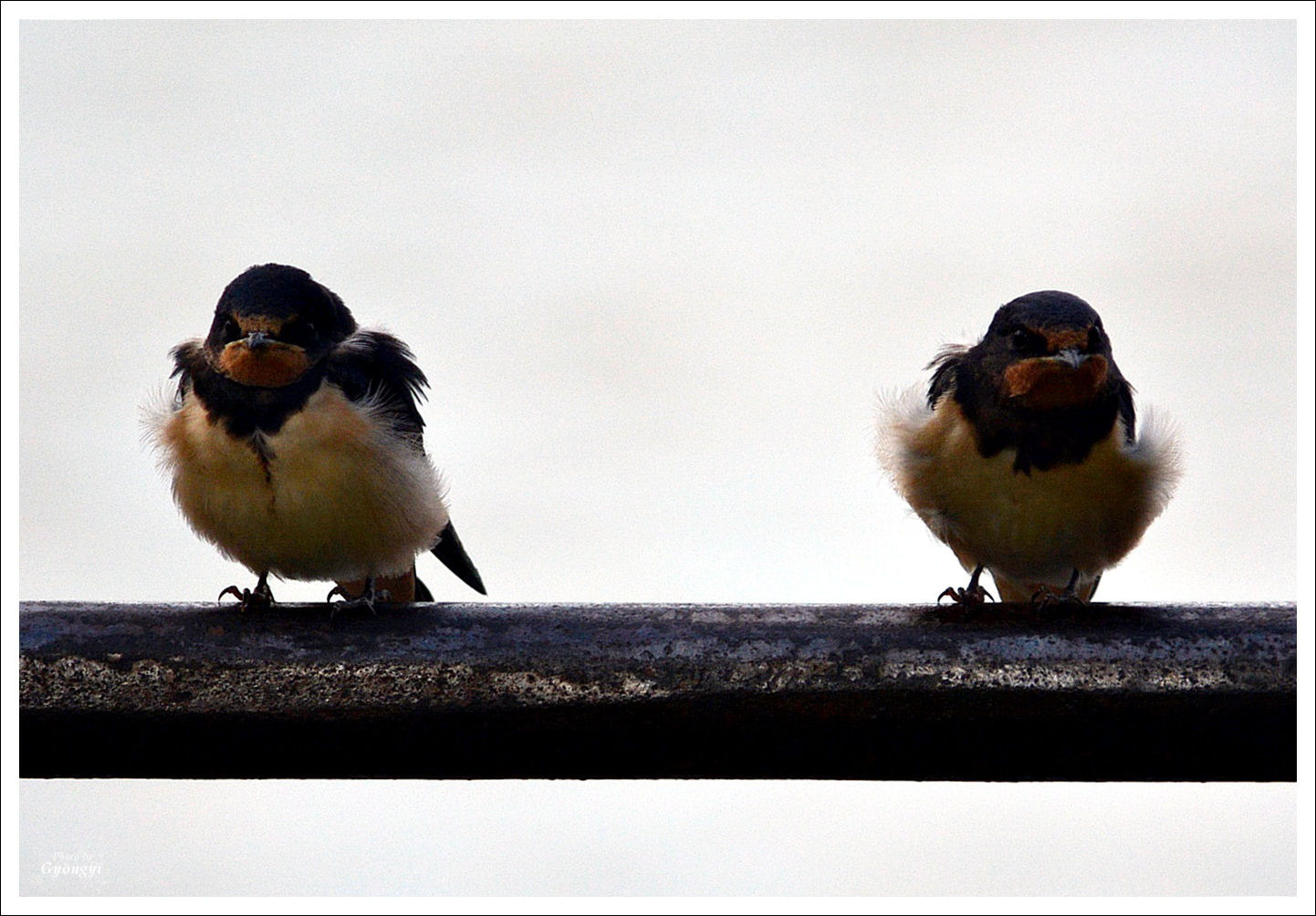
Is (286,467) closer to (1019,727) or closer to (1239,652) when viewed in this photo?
(1019,727)

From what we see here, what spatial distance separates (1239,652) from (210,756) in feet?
4.49

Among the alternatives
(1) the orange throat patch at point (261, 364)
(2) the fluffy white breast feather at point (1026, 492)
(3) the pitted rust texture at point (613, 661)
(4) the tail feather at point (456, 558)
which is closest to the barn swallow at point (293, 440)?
(1) the orange throat patch at point (261, 364)

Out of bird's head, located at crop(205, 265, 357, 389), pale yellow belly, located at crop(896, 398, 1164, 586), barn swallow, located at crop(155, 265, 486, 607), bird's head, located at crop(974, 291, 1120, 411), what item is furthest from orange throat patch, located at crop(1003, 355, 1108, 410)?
bird's head, located at crop(205, 265, 357, 389)

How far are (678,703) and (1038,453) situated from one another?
143 centimetres

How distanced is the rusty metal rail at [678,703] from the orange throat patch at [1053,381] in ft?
3.65

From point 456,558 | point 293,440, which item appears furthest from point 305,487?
point 456,558

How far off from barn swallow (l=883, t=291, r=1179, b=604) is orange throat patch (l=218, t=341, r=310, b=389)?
133 centimetres

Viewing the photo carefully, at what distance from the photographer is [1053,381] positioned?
122 inches

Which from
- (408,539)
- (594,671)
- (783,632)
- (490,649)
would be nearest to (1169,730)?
(783,632)

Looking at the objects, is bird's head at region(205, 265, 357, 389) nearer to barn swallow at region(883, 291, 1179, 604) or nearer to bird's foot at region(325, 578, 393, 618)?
bird's foot at region(325, 578, 393, 618)

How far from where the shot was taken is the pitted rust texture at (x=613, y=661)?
6.50 ft

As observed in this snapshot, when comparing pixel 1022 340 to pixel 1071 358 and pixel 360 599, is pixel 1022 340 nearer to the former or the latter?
pixel 1071 358

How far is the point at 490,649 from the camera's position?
203 centimetres

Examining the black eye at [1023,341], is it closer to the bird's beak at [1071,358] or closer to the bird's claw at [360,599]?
the bird's beak at [1071,358]
